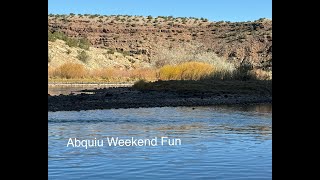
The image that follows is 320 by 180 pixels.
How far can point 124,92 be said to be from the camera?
1916 cm

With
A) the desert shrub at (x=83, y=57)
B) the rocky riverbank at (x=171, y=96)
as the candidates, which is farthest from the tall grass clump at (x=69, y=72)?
the desert shrub at (x=83, y=57)

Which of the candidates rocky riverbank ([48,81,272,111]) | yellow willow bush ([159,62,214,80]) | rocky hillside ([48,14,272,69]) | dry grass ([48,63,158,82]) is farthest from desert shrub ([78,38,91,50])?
rocky riverbank ([48,81,272,111])

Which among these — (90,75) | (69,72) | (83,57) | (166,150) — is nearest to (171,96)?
(166,150)

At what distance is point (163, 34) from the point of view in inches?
2397

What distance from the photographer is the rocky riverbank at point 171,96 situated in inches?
619

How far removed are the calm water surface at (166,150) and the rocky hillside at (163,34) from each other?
136 feet

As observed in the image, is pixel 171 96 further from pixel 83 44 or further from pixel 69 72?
pixel 83 44

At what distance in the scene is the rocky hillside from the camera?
54.6 meters

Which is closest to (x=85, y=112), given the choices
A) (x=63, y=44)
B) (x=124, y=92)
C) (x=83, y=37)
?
(x=124, y=92)

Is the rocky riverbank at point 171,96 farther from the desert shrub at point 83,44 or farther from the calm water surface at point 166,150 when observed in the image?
the desert shrub at point 83,44

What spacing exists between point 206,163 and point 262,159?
2.14ft

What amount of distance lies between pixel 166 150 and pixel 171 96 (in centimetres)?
1150
